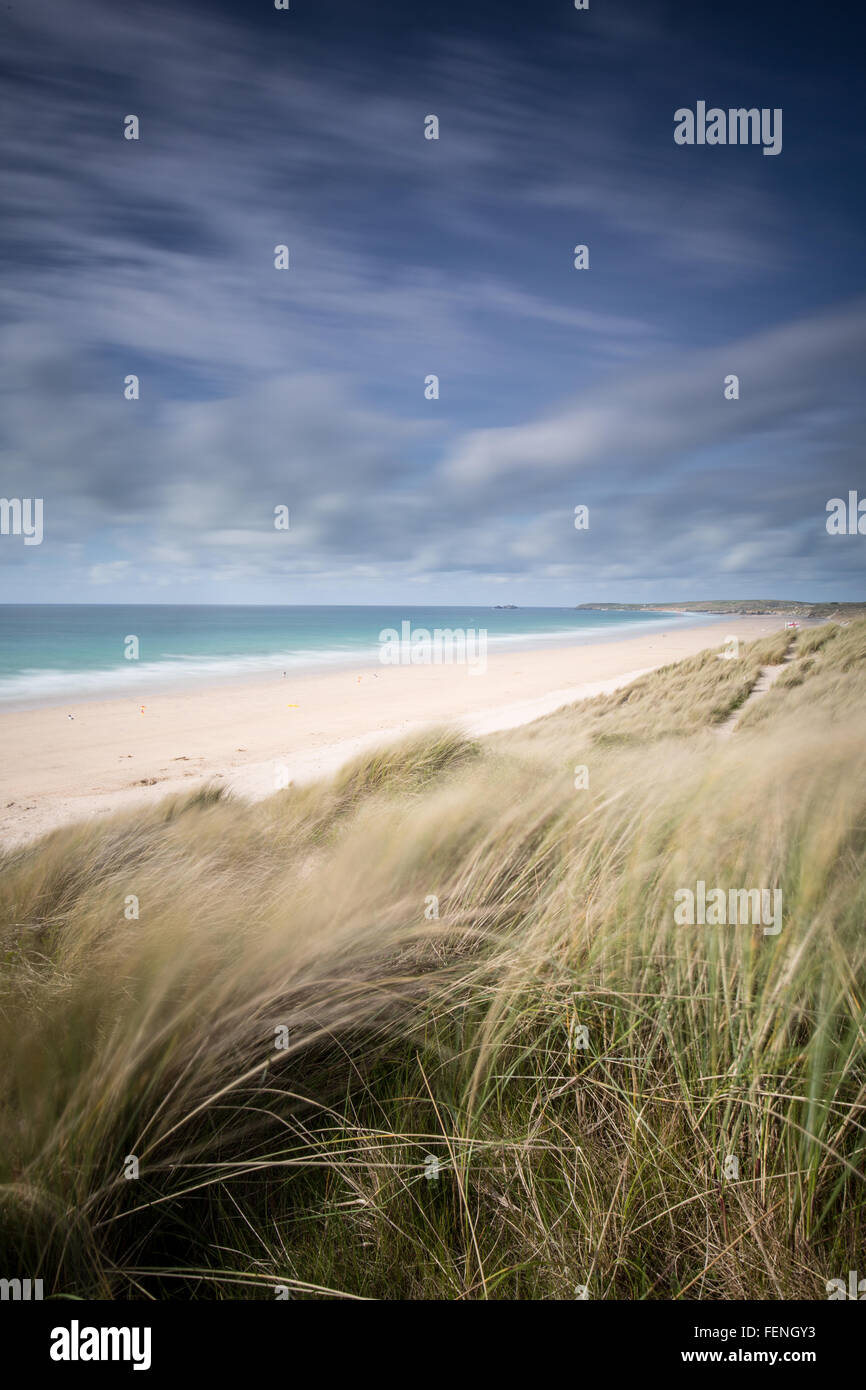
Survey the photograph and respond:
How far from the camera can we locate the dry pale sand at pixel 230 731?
6.88 m

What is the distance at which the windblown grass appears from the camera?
1.35m

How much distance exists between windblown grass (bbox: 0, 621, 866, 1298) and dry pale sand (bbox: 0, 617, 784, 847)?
11.6ft

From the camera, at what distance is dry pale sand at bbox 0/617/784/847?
688 cm

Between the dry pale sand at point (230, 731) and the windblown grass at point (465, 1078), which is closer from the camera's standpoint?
the windblown grass at point (465, 1078)

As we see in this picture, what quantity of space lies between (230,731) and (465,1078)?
11.1 meters

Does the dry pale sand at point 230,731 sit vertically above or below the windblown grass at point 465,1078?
above

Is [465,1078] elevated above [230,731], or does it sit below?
below

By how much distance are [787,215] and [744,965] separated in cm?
651

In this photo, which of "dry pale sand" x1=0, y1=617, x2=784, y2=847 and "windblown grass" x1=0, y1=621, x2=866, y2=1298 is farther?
"dry pale sand" x1=0, y1=617, x2=784, y2=847

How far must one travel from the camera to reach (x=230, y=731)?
11.8 metres

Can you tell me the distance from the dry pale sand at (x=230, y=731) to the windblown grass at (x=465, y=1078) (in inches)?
140

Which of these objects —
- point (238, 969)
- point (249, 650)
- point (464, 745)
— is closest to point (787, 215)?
point (464, 745)

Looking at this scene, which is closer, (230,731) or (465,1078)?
(465,1078)

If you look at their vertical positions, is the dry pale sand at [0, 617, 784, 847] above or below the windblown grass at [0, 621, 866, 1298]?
above
